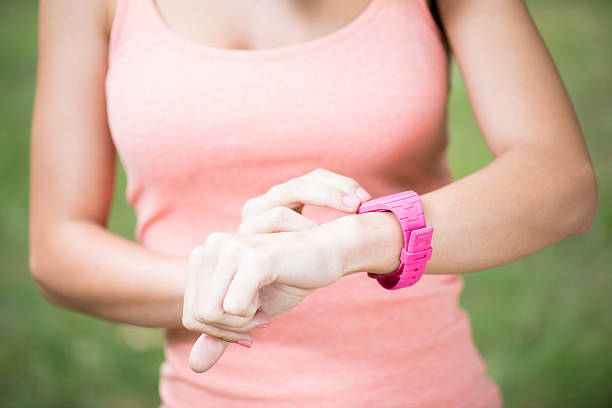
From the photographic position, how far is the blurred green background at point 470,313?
2.32 metres

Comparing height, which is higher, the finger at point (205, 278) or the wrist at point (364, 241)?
the wrist at point (364, 241)

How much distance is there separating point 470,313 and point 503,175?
180 centimetres

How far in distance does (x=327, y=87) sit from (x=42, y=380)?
2.01 m

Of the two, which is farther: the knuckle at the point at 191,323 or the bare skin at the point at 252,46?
the bare skin at the point at 252,46

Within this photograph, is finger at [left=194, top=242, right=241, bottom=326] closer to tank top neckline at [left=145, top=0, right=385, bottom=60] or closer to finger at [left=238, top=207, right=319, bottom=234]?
finger at [left=238, top=207, right=319, bottom=234]

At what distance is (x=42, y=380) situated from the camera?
7.68 feet

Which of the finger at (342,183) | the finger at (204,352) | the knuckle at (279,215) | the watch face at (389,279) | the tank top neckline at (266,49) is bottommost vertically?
the finger at (204,352)

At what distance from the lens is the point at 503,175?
0.80 m

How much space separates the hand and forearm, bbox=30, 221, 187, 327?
168 mm

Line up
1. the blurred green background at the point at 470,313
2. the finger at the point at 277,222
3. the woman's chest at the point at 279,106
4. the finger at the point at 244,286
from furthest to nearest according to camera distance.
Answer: the blurred green background at the point at 470,313
the woman's chest at the point at 279,106
the finger at the point at 277,222
the finger at the point at 244,286

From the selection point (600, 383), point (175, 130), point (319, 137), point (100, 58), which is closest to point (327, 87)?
point (319, 137)

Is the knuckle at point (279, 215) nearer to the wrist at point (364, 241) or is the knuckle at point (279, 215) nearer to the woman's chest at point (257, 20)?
the wrist at point (364, 241)

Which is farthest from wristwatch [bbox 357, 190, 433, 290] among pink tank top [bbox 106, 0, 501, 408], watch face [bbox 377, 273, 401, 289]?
pink tank top [bbox 106, 0, 501, 408]

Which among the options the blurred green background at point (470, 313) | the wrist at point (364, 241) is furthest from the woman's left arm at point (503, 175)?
the blurred green background at point (470, 313)
